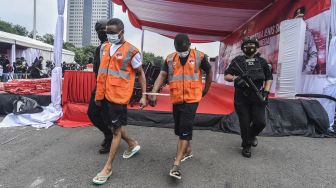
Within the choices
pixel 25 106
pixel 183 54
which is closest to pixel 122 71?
pixel 183 54

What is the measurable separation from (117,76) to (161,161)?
1.30 m

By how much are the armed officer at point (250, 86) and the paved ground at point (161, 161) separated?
44 centimetres

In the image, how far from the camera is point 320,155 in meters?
4.49

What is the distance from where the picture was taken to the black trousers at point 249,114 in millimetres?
4297

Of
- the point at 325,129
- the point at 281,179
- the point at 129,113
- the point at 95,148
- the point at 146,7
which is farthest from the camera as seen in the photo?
the point at 146,7

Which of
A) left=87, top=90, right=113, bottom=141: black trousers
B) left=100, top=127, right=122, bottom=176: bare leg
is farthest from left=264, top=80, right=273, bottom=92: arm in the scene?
left=87, top=90, right=113, bottom=141: black trousers

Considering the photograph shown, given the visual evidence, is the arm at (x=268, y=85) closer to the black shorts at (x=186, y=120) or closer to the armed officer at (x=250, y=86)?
the armed officer at (x=250, y=86)

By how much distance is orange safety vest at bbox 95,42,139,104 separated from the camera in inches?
136

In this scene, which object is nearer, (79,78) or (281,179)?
(281,179)

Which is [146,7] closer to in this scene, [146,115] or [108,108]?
[146,115]

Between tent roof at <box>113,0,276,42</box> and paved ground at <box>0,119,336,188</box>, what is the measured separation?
16.6 feet

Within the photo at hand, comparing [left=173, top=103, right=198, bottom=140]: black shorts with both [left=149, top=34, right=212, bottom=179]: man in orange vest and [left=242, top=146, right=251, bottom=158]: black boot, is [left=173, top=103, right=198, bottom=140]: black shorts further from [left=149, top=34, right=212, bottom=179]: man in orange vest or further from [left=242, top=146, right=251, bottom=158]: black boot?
[left=242, top=146, right=251, bottom=158]: black boot

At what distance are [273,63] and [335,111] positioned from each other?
3124mm

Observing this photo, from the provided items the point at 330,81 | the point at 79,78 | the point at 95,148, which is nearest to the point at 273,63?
the point at 330,81
